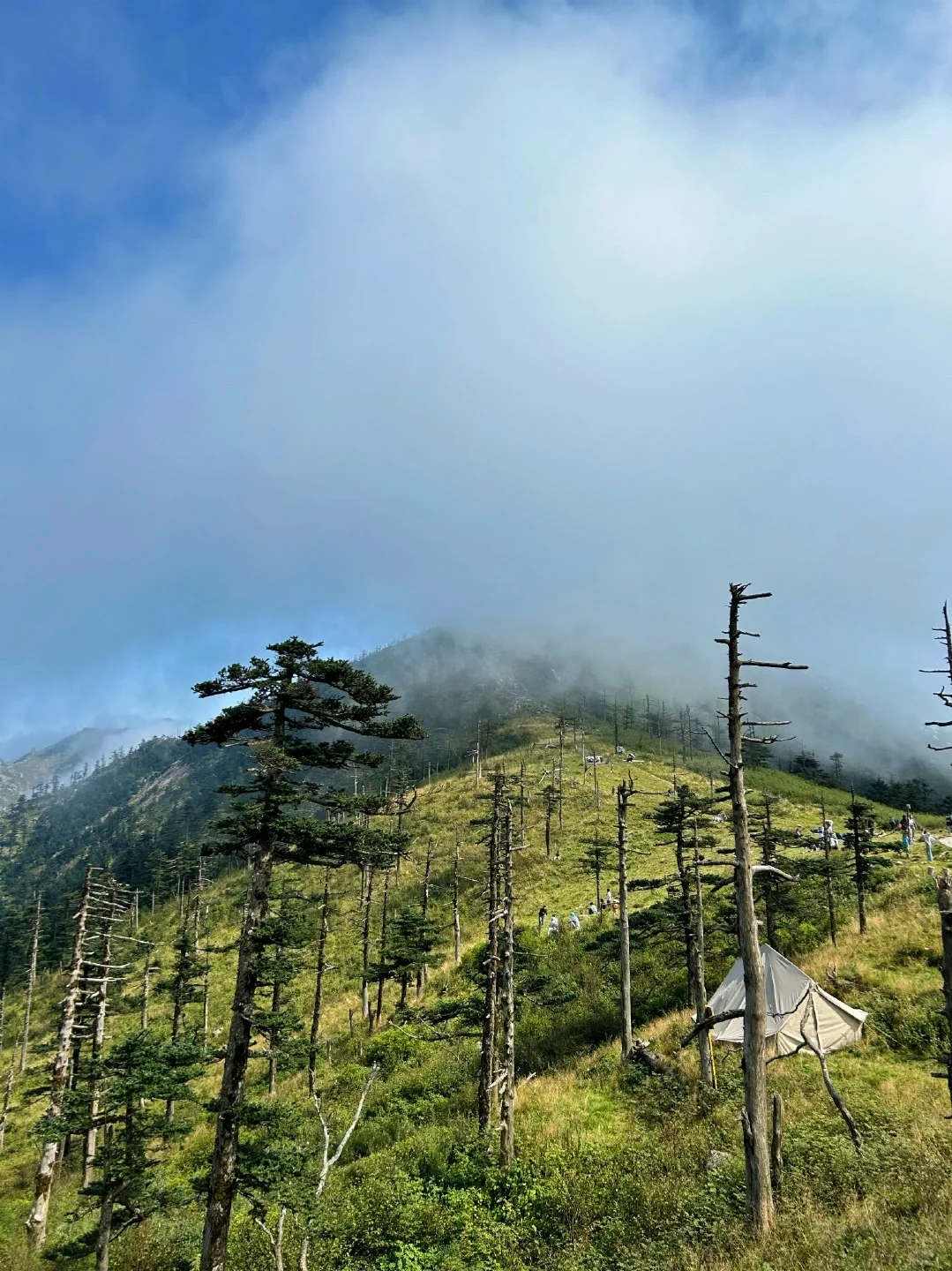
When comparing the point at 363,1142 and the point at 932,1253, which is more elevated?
the point at 932,1253

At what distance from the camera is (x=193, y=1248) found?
1983cm

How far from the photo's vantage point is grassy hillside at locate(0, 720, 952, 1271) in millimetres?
11664

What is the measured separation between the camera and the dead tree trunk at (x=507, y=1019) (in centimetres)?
1888

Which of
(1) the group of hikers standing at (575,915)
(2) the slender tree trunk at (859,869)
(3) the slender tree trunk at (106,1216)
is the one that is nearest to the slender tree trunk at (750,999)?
(3) the slender tree trunk at (106,1216)

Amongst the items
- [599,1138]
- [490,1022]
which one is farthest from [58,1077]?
[599,1138]

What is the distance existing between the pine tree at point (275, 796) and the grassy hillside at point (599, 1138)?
1.94m

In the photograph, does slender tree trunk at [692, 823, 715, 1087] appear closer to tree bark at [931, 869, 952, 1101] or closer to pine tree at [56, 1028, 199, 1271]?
tree bark at [931, 869, 952, 1101]

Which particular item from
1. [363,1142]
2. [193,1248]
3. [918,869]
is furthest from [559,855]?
[193,1248]

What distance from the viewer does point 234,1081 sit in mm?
13812

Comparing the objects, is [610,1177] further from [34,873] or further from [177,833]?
[34,873]

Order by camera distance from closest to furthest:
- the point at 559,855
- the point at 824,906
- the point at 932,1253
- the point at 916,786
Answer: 1. the point at 932,1253
2. the point at 824,906
3. the point at 559,855
4. the point at 916,786

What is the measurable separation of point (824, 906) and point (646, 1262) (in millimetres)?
27519

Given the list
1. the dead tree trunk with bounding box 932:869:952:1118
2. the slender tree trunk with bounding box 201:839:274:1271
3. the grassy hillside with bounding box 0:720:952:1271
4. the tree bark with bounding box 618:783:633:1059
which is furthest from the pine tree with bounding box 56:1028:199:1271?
the dead tree trunk with bounding box 932:869:952:1118

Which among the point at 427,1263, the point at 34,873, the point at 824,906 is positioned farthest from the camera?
the point at 34,873
